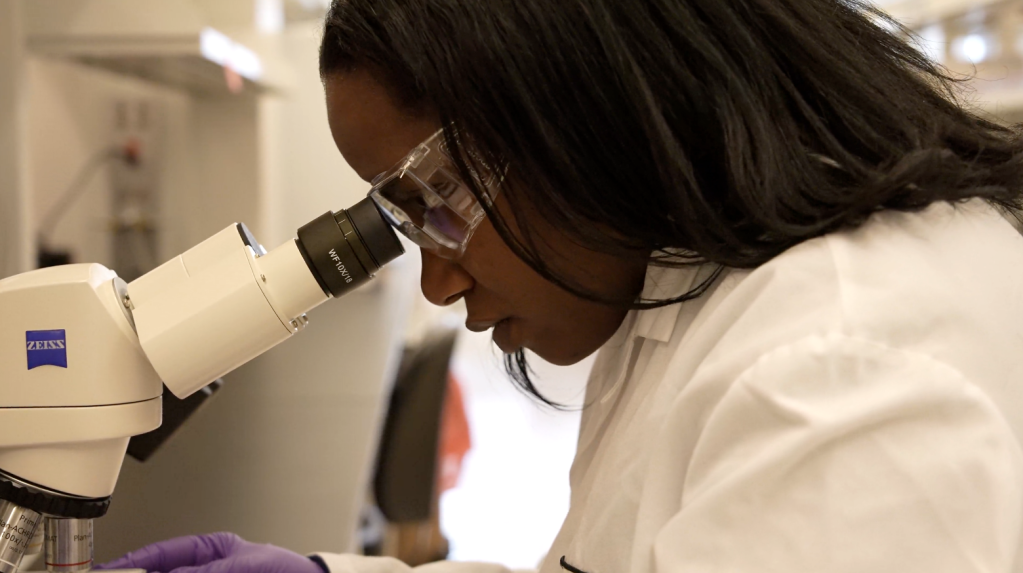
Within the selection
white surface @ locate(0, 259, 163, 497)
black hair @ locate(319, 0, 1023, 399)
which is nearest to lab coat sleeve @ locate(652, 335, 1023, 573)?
black hair @ locate(319, 0, 1023, 399)

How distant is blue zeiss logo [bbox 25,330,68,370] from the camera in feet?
2.19

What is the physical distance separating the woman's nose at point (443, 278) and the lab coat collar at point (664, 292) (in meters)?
0.19

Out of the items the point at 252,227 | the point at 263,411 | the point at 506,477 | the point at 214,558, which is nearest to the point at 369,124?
the point at 214,558

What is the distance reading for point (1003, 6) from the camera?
2.78 meters

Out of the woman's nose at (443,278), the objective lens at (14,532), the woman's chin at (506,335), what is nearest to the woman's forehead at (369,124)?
the woman's nose at (443,278)

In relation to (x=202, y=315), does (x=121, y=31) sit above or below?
above

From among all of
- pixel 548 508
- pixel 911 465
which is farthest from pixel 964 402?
pixel 548 508

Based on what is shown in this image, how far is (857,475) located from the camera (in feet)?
1.73

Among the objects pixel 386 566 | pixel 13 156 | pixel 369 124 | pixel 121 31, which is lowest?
pixel 386 566

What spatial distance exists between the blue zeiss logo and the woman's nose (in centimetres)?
35

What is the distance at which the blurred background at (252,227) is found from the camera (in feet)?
4.46

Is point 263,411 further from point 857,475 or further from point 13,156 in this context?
point 857,475

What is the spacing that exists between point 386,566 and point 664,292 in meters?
0.57

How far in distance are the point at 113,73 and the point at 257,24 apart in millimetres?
463
